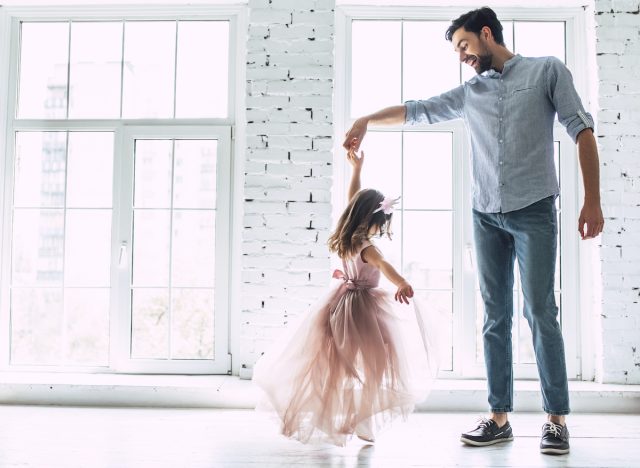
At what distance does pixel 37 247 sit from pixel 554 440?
3002mm

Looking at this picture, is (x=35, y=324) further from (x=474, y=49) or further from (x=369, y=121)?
(x=474, y=49)

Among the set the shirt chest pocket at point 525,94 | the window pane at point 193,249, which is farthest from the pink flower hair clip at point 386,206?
the window pane at point 193,249

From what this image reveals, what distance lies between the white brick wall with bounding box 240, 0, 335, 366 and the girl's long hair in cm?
78

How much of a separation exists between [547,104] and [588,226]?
1.72 ft

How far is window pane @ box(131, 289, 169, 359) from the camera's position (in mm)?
3340

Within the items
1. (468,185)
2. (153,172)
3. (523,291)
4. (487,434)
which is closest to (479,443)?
(487,434)

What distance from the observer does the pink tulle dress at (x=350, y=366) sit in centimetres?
215

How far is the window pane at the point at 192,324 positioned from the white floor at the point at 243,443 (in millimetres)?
496

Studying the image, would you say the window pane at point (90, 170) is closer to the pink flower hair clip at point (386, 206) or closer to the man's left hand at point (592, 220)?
the pink flower hair clip at point (386, 206)

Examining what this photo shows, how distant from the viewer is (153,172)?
339cm

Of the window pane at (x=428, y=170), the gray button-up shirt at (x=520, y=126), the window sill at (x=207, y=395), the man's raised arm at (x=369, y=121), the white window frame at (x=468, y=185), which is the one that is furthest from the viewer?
the window pane at (x=428, y=170)

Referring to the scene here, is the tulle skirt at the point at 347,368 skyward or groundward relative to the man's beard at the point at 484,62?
groundward

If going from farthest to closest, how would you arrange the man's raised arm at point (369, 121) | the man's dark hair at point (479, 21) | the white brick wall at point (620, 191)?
the white brick wall at point (620, 191)
the man's raised arm at point (369, 121)
the man's dark hair at point (479, 21)

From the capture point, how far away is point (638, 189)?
122 inches
